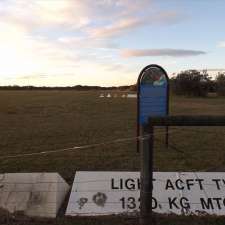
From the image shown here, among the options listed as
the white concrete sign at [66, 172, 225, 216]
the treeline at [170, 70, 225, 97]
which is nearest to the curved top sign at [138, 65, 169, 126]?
the white concrete sign at [66, 172, 225, 216]

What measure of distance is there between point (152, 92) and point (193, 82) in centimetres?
3382

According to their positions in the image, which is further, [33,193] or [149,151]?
[33,193]

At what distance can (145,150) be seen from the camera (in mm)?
5316

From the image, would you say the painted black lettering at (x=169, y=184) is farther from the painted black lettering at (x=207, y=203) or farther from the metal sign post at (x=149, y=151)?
the metal sign post at (x=149, y=151)

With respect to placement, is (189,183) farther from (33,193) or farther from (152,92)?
(152,92)

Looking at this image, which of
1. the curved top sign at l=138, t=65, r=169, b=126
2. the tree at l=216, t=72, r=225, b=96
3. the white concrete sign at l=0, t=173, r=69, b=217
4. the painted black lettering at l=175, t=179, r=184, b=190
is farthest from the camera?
the tree at l=216, t=72, r=225, b=96

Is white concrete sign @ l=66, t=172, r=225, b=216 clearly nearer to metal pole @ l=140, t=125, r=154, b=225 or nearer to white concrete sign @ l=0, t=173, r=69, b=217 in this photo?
white concrete sign @ l=0, t=173, r=69, b=217

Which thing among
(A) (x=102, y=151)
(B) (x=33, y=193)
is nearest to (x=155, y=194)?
(B) (x=33, y=193)

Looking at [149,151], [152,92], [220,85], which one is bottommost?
[220,85]

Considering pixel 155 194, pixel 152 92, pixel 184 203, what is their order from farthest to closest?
1. pixel 152 92
2. pixel 155 194
3. pixel 184 203

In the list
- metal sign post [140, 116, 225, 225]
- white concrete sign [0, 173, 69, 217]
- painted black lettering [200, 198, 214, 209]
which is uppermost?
metal sign post [140, 116, 225, 225]

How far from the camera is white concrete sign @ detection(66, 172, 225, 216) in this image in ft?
19.2

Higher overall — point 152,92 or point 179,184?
point 152,92

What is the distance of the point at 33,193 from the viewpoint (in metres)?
6.10
